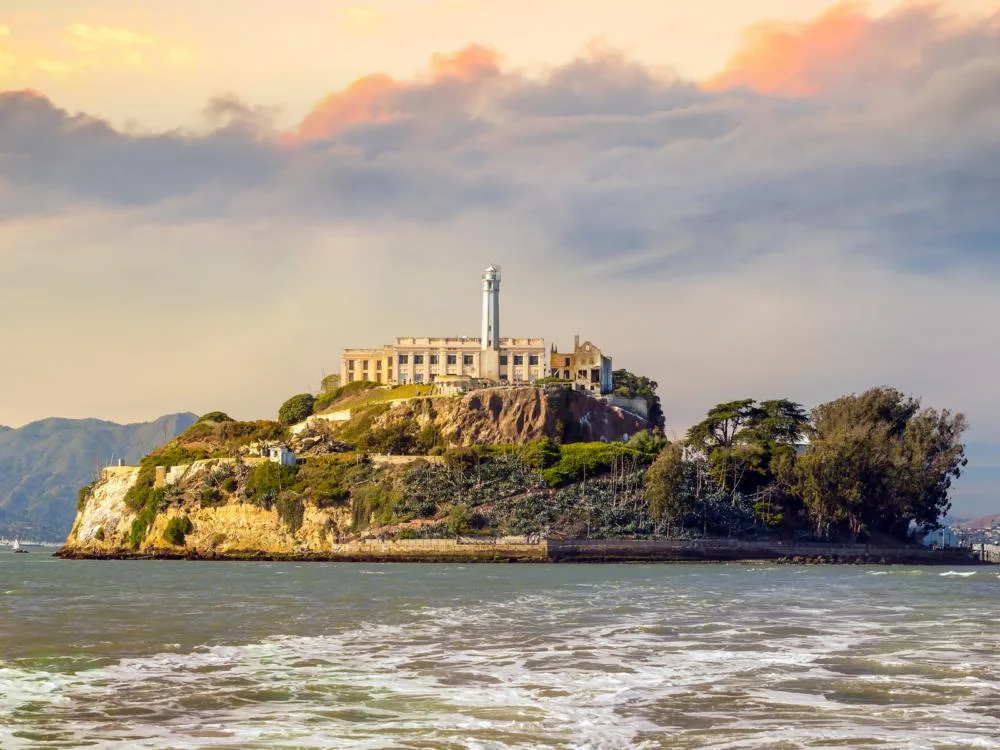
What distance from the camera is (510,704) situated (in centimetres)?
2766

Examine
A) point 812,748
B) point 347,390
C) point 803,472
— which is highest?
point 347,390

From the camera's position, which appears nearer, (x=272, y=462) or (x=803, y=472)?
(x=803, y=472)

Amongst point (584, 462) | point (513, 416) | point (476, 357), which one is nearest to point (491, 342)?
point (476, 357)

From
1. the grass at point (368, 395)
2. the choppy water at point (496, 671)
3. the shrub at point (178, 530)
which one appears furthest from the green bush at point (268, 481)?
the choppy water at point (496, 671)

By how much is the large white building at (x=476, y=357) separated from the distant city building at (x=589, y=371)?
4.00m

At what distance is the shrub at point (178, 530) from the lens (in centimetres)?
13275

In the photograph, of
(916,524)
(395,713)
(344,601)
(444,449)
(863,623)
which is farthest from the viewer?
(916,524)

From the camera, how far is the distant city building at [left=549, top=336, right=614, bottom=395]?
151 meters

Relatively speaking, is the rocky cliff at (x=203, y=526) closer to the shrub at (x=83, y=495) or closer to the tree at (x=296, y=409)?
the shrub at (x=83, y=495)

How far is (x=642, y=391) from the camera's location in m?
162

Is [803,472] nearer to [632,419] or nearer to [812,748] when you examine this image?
[632,419]

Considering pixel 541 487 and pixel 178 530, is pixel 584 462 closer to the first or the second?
pixel 541 487

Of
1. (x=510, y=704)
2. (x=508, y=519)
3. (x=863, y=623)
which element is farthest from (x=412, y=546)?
(x=510, y=704)

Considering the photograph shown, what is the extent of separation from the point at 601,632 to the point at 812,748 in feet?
65.1
